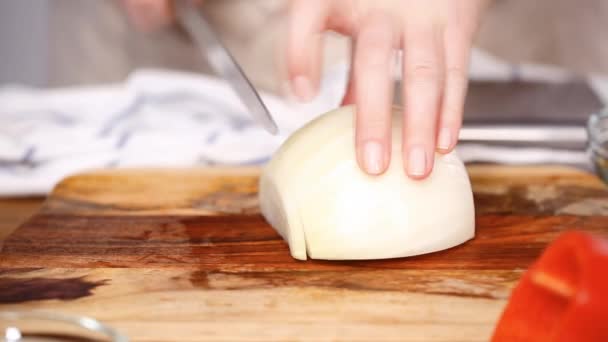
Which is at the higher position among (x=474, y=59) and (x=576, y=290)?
(x=474, y=59)

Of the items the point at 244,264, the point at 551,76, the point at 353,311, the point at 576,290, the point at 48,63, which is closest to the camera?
the point at 576,290

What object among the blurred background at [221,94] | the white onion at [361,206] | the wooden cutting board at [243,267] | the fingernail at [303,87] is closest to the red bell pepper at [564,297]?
the wooden cutting board at [243,267]

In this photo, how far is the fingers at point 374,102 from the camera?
833mm

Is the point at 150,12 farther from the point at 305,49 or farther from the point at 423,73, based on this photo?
the point at 423,73

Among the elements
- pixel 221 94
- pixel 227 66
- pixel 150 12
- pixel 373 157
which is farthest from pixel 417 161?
pixel 150 12

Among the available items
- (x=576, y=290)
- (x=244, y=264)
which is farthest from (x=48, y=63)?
(x=576, y=290)

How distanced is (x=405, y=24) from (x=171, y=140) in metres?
0.52

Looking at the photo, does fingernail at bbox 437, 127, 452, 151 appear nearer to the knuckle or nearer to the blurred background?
the knuckle

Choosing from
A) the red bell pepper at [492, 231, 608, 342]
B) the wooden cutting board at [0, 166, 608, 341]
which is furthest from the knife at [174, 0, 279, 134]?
the red bell pepper at [492, 231, 608, 342]

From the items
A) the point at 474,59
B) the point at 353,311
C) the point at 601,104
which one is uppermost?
the point at 474,59

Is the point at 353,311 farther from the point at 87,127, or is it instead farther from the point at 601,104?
the point at 601,104

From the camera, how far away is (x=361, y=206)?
2.77ft

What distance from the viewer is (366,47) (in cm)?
88

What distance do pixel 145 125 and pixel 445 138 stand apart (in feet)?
2.21
